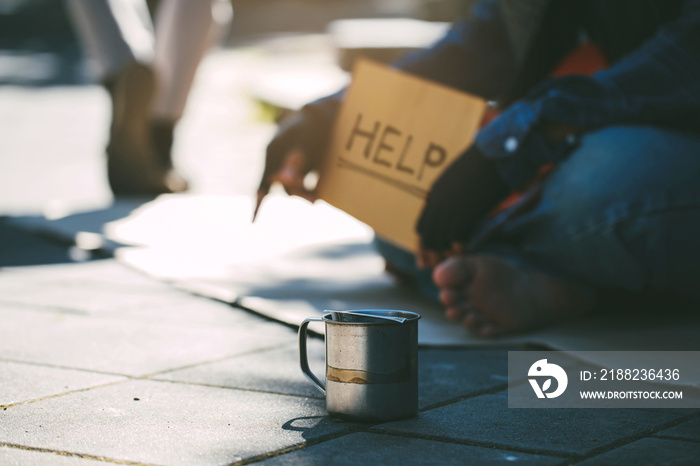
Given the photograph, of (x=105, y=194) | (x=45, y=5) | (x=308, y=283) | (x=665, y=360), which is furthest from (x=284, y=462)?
(x=45, y=5)

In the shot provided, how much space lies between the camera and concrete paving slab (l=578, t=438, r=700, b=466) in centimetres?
125

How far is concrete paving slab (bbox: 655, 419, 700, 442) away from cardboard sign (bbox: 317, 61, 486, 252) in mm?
944

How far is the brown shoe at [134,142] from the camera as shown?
13.2 feet

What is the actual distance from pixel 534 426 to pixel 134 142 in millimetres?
3039

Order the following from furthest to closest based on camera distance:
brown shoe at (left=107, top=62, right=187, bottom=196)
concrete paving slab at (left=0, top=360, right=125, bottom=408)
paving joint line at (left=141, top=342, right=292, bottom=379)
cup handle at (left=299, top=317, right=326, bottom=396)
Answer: brown shoe at (left=107, top=62, right=187, bottom=196), paving joint line at (left=141, top=342, right=292, bottom=379), concrete paving slab at (left=0, top=360, right=125, bottom=408), cup handle at (left=299, top=317, right=326, bottom=396)

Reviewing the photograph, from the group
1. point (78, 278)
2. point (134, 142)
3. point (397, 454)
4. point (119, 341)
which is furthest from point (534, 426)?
point (134, 142)

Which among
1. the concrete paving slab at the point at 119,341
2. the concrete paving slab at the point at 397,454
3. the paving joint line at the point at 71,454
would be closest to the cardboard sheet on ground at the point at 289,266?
the concrete paving slab at the point at 119,341

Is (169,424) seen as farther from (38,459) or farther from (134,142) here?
(134,142)

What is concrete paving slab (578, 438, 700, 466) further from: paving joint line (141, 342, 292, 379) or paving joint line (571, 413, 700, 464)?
paving joint line (141, 342, 292, 379)

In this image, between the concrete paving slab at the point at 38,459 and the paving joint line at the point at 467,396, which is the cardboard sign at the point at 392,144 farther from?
the concrete paving slab at the point at 38,459

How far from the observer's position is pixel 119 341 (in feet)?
6.66

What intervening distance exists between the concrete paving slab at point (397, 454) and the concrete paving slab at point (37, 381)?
21.0 inches

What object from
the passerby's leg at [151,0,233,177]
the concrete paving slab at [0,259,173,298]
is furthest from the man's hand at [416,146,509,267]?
the passerby's leg at [151,0,233,177]

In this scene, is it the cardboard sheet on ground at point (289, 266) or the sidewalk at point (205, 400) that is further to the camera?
the cardboard sheet on ground at point (289, 266)
